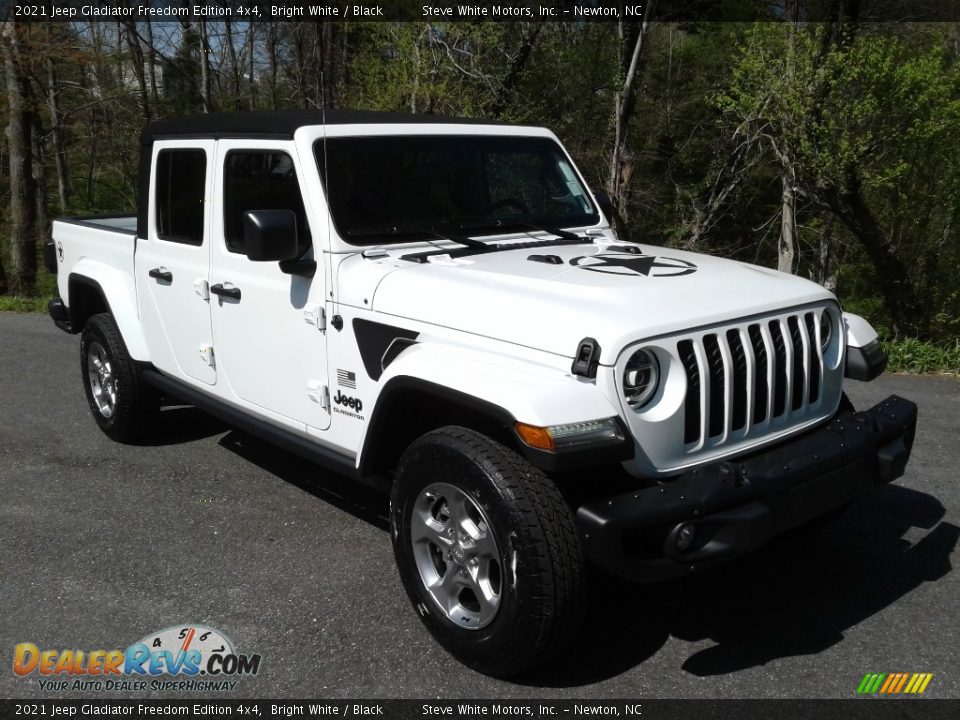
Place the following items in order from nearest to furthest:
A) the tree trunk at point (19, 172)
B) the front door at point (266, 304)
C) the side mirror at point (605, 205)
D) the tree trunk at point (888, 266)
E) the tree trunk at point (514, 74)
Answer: the front door at point (266, 304), the side mirror at point (605, 205), the tree trunk at point (888, 266), the tree trunk at point (514, 74), the tree trunk at point (19, 172)

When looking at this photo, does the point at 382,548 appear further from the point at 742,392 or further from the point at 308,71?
the point at 308,71

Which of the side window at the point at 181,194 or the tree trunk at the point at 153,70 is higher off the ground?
the tree trunk at the point at 153,70

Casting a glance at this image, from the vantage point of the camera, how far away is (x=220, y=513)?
15.1 ft

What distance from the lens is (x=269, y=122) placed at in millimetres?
4148

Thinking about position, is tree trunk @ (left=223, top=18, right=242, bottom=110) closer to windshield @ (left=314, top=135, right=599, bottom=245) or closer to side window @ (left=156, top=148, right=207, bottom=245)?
side window @ (left=156, top=148, right=207, bottom=245)

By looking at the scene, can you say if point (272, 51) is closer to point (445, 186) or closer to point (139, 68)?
point (139, 68)

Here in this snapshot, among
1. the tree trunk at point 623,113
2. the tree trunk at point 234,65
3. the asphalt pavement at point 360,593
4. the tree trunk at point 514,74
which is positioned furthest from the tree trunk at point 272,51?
the asphalt pavement at point 360,593

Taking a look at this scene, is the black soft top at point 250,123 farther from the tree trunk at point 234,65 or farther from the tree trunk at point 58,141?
the tree trunk at point 234,65

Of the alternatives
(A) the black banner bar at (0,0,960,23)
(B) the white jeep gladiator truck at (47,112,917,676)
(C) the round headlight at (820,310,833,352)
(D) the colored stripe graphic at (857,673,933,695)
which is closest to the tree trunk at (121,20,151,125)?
(A) the black banner bar at (0,0,960,23)

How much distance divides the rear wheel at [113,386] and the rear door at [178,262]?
300 mm

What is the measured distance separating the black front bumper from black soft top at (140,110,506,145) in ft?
7.44

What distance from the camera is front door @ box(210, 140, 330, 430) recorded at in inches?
153

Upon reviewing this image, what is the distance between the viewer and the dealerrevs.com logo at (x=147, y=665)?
10.4 ft
